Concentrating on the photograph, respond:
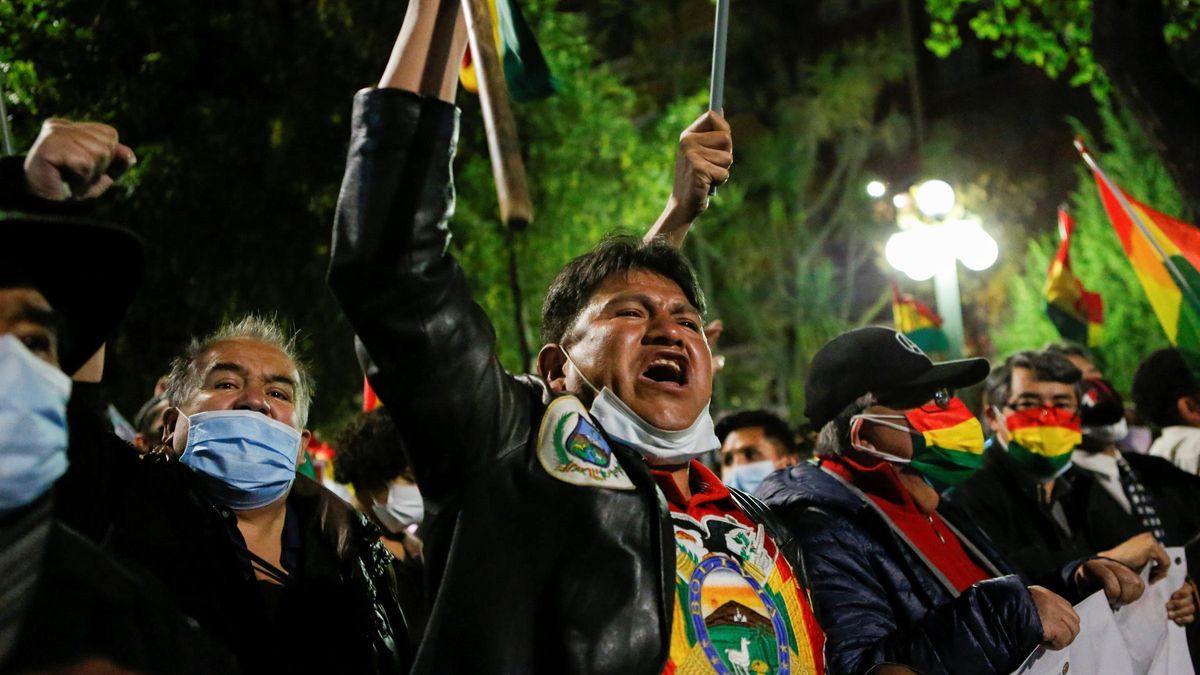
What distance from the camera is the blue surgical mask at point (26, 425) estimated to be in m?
1.67

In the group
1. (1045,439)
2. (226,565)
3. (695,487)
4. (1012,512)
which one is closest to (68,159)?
(226,565)

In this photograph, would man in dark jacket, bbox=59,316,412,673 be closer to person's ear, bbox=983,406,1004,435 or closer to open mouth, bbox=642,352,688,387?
open mouth, bbox=642,352,688,387

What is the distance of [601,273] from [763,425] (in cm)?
492

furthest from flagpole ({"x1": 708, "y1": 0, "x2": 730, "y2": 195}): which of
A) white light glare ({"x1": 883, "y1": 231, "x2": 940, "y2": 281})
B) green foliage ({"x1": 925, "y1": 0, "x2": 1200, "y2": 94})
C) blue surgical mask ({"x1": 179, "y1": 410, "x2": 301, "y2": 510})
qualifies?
green foliage ({"x1": 925, "y1": 0, "x2": 1200, "y2": 94})

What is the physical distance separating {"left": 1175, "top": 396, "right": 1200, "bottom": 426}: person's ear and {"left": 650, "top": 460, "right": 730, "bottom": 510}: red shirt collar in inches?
203

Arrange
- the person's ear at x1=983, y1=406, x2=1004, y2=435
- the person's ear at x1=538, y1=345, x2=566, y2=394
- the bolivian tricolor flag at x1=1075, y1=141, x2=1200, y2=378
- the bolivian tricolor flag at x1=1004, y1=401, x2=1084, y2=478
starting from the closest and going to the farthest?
the person's ear at x1=538, y1=345, x2=566, y2=394 < the bolivian tricolor flag at x1=1004, y1=401, x2=1084, y2=478 < the person's ear at x1=983, y1=406, x2=1004, y2=435 < the bolivian tricolor flag at x1=1075, y1=141, x2=1200, y2=378

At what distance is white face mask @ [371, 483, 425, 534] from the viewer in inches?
220

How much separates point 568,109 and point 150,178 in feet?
21.3

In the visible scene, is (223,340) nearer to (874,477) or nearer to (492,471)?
(492,471)

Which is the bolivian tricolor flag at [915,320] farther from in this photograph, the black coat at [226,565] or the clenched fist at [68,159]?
the clenched fist at [68,159]

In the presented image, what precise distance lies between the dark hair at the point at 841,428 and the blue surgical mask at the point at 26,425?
2676 millimetres

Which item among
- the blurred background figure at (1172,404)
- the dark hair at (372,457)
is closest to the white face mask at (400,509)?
the dark hair at (372,457)

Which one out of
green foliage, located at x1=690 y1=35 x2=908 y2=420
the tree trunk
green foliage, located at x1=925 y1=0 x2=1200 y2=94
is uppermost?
green foliage, located at x1=925 y1=0 x2=1200 y2=94

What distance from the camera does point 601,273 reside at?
287cm
